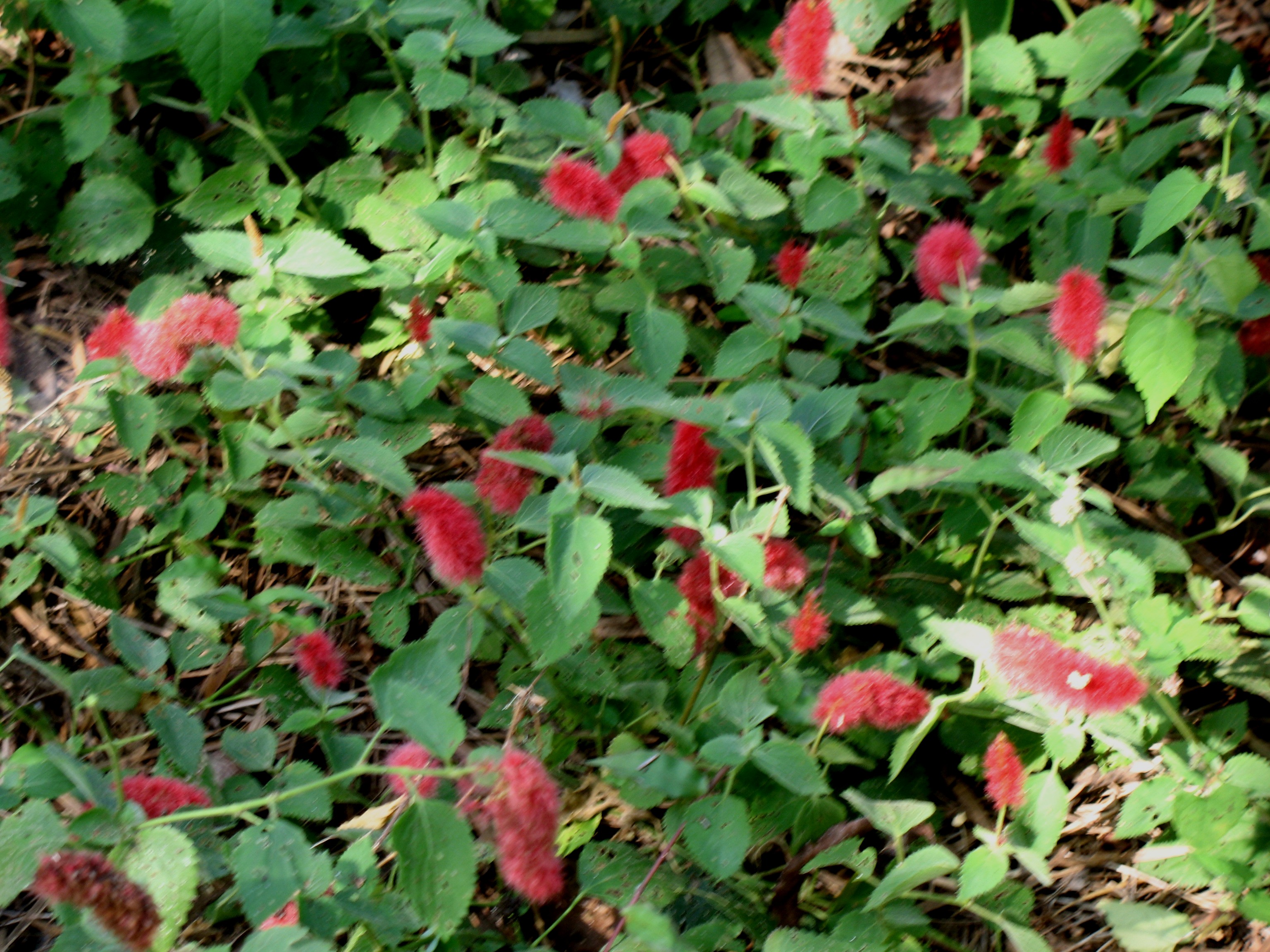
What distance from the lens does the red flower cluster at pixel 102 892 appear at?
839 millimetres

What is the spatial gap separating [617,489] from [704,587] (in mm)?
241

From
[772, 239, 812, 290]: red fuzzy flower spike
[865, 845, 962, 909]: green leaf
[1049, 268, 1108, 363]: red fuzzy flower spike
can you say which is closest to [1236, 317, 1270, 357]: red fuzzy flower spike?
[1049, 268, 1108, 363]: red fuzzy flower spike

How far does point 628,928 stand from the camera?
887 mm

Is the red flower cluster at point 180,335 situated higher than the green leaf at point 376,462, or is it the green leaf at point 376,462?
the red flower cluster at point 180,335

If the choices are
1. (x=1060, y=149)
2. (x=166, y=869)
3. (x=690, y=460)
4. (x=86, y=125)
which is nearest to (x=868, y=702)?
(x=690, y=460)

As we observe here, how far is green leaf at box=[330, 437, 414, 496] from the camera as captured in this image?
1157 millimetres

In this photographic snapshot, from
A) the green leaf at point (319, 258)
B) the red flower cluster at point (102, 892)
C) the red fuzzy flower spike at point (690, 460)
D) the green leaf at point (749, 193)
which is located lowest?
the red flower cluster at point (102, 892)

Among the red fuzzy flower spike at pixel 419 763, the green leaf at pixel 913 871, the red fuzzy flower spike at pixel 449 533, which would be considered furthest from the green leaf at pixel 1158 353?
the red fuzzy flower spike at pixel 419 763

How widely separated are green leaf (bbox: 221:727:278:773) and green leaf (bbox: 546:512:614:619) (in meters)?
0.45

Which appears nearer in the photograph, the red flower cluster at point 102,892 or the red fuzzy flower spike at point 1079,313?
the red flower cluster at point 102,892

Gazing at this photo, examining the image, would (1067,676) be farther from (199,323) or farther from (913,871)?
(199,323)

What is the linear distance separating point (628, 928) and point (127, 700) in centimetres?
71

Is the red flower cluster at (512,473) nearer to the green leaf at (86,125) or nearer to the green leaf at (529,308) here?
the green leaf at (529,308)

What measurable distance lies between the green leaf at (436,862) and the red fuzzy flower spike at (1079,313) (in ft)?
2.81
